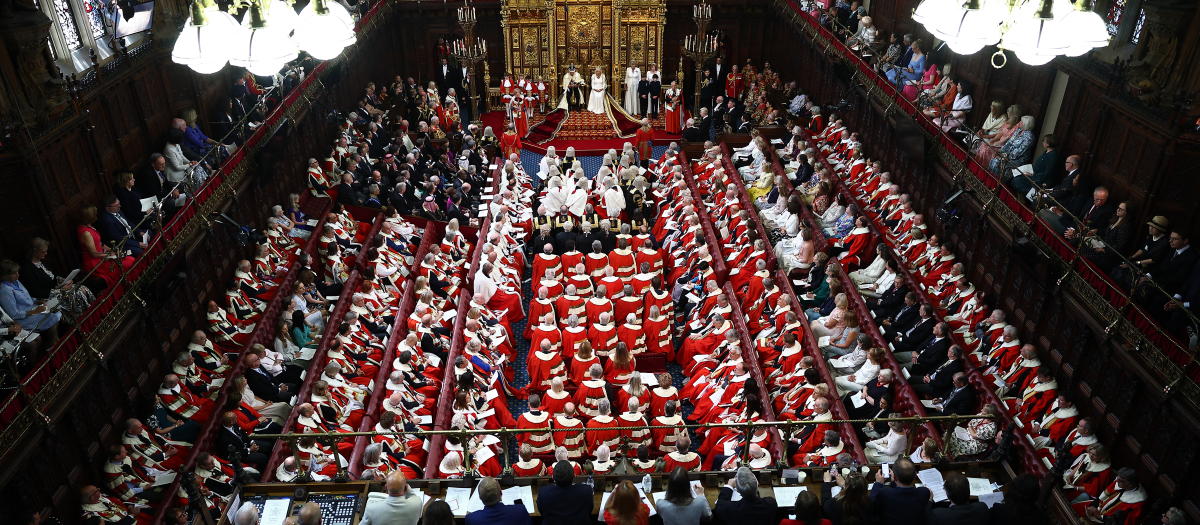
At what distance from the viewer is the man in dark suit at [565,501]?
7.35 meters

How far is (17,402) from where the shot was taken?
7.95 metres

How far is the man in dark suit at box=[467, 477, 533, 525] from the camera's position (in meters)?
7.15

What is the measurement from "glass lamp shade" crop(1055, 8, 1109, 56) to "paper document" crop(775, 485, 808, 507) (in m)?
4.75

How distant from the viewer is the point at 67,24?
11570 mm

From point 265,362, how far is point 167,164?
148 inches

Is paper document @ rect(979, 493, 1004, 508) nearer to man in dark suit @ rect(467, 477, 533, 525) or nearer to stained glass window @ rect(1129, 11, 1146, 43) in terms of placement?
man in dark suit @ rect(467, 477, 533, 525)

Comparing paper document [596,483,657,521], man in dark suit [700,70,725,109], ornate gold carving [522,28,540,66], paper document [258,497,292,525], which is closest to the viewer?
paper document [258,497,292,525]

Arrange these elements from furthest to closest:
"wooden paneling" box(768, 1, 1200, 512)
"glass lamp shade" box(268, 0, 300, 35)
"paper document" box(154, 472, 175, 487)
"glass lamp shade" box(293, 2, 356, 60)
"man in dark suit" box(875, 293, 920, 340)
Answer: "man in dark suit" box(875, 293, 920, 340), "paper document" box(154, 472, 175, 487), "wooden paneling" box(768, 1, 1200, 512), "glass lamp shade" box(293, 2, 356, 60), "glass lamp shade" box(268, 0, 300, 35)

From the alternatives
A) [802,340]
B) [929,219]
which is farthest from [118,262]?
[929,219]

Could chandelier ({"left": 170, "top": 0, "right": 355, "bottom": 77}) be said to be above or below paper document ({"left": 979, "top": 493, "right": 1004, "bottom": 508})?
above

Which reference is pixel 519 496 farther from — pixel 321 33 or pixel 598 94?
pixel 598 94

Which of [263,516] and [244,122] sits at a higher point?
[244,122]

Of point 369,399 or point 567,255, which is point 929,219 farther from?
point 369,399

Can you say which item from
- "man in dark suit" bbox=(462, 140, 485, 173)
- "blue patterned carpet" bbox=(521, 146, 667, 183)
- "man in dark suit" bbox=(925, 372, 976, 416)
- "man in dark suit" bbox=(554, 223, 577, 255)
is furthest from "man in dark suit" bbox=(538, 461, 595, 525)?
"blue patterned carpet" bbox=(521, 146, 667, 183)
